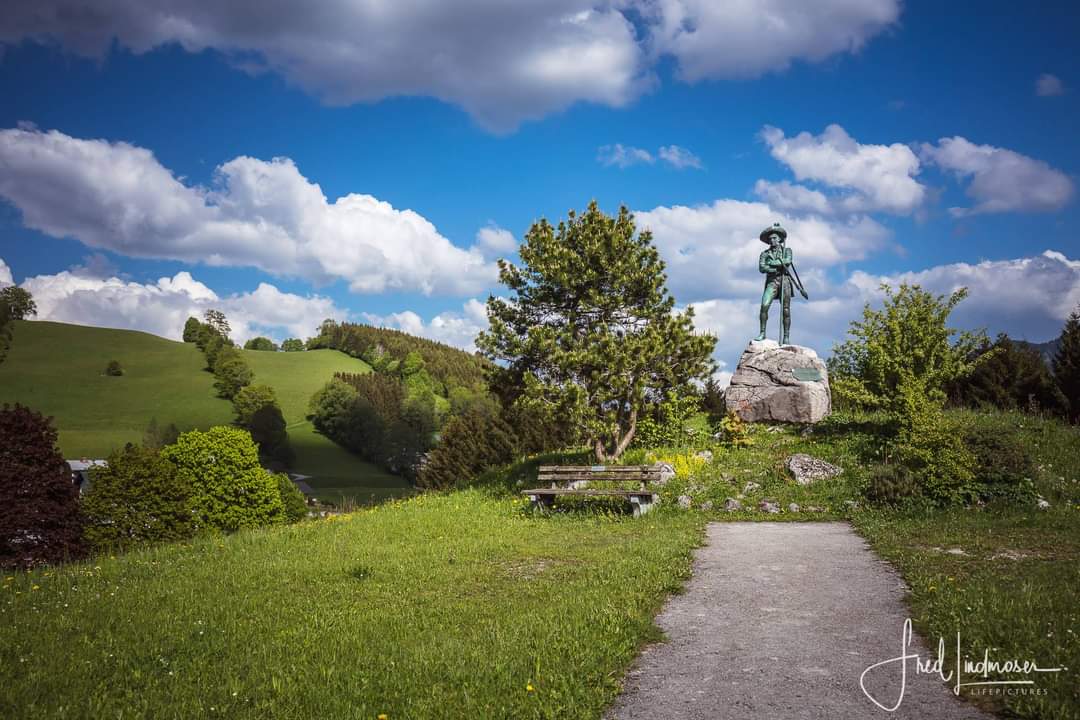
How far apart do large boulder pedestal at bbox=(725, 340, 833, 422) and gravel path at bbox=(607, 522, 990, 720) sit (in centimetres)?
1277

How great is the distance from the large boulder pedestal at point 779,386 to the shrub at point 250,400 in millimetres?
86835

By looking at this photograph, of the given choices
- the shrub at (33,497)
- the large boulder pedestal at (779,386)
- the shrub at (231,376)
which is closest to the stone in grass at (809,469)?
the large boulder pedestal at (779,386)

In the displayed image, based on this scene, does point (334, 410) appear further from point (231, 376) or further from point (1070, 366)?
point (1070, 366)

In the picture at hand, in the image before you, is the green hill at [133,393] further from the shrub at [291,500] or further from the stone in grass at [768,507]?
the stone in grass at [768,507]

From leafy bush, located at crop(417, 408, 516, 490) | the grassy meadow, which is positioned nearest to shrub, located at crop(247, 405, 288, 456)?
leafy bush, located at crop(417, 408, 516, 490)

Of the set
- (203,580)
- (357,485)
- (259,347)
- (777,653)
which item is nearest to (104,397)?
(357,485)

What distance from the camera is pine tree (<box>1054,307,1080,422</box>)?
2687cm

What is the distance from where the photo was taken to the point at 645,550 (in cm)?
1078

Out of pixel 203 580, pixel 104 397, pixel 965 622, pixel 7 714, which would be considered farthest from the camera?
pixel 104 397

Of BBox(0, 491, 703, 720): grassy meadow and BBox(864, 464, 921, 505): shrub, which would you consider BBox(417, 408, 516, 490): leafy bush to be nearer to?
BBox(864, 464, 921, 505): shrub

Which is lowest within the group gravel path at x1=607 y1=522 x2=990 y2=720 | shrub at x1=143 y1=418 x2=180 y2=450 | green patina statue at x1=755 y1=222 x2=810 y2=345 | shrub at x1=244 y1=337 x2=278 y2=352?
shrub at x1=143 y1=418 x2=180 y2=450

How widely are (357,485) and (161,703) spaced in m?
84.9

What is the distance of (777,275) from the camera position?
24.5 meters

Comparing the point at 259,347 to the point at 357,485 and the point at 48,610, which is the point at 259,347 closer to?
the point at 357,485
